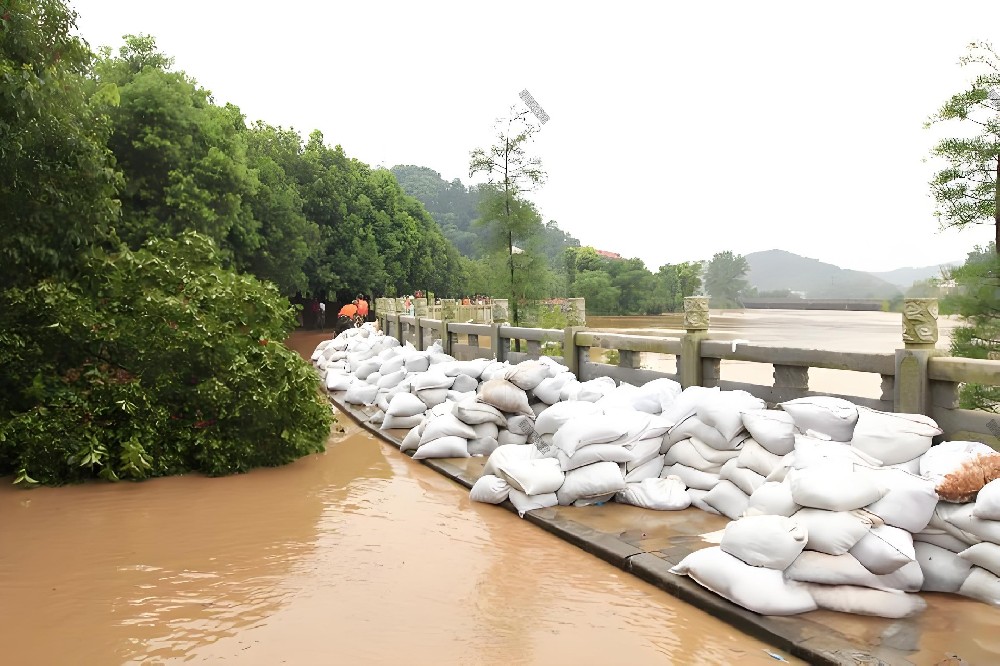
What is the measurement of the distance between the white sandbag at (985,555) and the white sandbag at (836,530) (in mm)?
488

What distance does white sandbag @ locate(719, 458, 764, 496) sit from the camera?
5.11 metres

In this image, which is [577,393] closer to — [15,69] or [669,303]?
[15,69]

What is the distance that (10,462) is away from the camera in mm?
6867

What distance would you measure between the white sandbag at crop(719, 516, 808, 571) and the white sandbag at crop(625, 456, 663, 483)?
1841mm

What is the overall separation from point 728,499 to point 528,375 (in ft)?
9.57

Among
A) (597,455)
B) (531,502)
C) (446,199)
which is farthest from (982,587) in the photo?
(446,199)

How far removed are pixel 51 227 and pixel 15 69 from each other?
4.41 ft

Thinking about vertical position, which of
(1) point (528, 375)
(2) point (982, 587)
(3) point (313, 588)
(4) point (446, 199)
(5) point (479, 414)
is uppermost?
(4) point (446, 199)

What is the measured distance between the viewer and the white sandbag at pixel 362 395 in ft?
40.1

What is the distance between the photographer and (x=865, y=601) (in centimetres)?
369

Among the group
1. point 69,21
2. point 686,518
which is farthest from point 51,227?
point 686,518

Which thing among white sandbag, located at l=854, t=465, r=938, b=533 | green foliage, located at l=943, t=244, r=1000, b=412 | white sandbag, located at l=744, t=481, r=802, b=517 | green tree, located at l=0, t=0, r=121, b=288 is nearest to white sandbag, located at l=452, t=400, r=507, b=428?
white sandbag, located at l=744, t=481, r=802, b=517

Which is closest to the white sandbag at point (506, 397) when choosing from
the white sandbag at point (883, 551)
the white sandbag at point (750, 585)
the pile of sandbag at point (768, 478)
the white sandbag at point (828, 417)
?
the pile of sandbag at point (768, 478)

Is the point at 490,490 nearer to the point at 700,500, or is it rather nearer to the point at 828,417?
the point at 700,500
